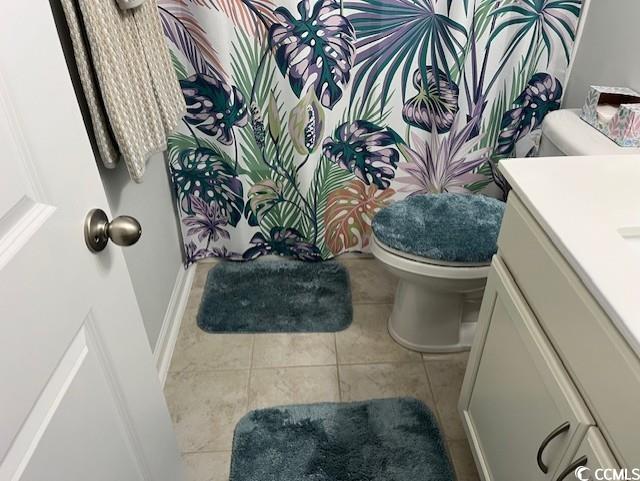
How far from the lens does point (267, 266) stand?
2039mm

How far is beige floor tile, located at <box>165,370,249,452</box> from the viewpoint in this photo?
1403mm

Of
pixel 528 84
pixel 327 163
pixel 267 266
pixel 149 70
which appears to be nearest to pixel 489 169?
pixel 528 84

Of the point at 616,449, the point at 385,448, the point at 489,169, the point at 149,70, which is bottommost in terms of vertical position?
the point at 385,448

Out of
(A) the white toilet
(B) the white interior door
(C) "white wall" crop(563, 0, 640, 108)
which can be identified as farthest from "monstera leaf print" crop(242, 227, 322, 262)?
(B) the white interior door

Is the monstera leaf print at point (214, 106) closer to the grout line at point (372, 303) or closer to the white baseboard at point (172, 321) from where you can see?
the white baseboard at point (172, 321)

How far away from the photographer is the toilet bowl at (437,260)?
1.40 meters

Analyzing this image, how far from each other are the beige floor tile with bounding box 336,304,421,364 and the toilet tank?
79 centimetres

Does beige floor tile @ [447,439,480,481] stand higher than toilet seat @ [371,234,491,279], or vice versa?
toilet seat @ [371,234,491,279]

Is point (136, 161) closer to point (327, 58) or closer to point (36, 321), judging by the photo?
point (36, 321)

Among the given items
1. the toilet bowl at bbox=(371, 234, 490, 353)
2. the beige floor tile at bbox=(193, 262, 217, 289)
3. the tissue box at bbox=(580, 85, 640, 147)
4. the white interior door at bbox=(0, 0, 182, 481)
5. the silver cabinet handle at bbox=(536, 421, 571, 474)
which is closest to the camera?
the white interior door at bbox=(0, 0, 182, 481)

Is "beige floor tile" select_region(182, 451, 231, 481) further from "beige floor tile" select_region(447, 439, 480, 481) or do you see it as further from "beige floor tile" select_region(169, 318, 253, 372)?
"beige floor tile" select_region(447, 439, 480, 481)

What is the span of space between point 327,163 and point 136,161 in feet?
2.80

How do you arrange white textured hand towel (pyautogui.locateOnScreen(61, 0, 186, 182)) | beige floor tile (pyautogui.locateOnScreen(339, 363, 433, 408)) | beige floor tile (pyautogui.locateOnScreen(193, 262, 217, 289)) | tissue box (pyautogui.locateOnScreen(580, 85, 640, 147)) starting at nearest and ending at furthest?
white textured hand towel (pyautogui.locateOnScreen(61, 0, 186, 182)) → tissue box (pyautogui.locateOnScreen(580, 85, 640, 147)) → beige floor tile (pyautogui.locateOnScreen(339, 363, 433, 408)) → beige floor tile (pyautogui.locateOnScreen(193, 262, 217, 289))

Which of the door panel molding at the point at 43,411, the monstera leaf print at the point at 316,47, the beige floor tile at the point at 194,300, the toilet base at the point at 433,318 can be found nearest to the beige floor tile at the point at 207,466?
the beige floor tile at the point at 194,300
